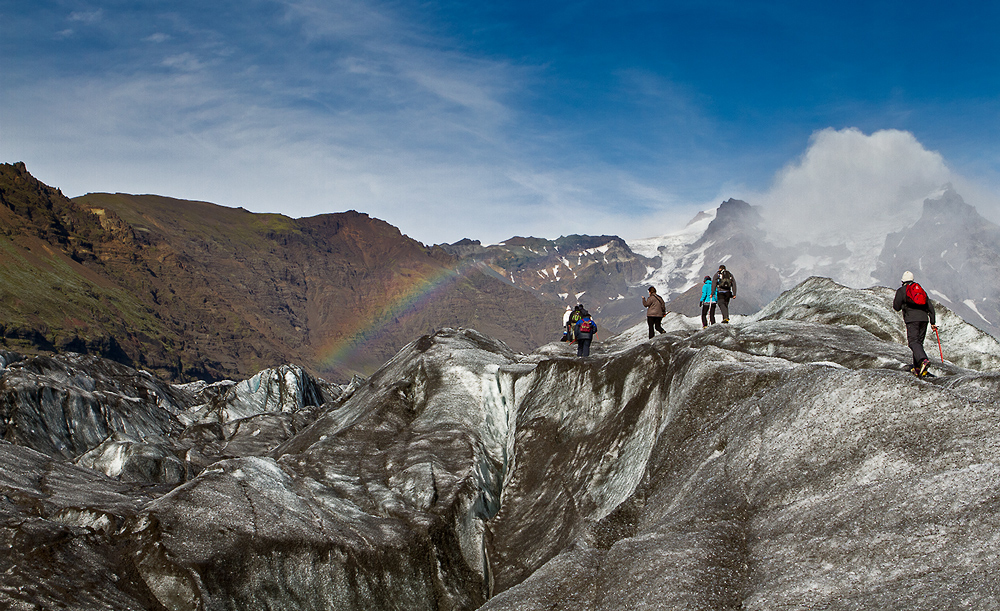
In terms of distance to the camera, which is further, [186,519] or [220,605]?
[186,519]

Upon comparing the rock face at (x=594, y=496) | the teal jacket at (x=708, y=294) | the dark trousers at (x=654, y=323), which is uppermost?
the teal jacket at (x=708, y=294)

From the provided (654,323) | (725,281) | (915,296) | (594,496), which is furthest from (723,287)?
(594,496)

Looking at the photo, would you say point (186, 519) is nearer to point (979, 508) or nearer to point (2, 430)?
point (979, 508)

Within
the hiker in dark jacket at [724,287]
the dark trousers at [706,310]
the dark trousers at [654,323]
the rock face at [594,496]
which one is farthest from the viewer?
the dark trousers at [706,310]

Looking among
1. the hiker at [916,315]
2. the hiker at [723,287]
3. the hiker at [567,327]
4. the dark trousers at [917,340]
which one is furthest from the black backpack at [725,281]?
the dark trousers at [917,340]

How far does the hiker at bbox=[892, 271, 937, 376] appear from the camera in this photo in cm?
2017

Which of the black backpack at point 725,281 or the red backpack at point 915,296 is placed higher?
the black backpack at point 725,281

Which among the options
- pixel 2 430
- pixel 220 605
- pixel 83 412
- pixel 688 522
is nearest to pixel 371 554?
pixel 220 605

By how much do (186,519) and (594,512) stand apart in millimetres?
12522

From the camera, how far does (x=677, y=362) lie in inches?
954

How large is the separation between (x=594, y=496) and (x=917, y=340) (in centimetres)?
1124

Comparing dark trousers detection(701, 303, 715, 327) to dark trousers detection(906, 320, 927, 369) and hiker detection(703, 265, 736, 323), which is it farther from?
dark trousers detection(906, 320, 927, 369)

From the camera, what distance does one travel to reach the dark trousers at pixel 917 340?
20094 millimetres

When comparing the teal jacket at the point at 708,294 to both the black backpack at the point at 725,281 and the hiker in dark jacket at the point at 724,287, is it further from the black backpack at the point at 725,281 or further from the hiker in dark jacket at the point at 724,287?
the black backpack at the point at 725,281
